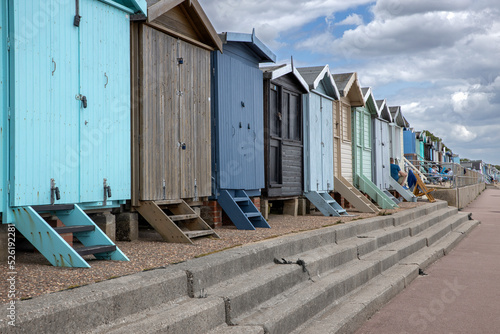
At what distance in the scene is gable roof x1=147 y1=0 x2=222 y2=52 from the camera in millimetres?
7605

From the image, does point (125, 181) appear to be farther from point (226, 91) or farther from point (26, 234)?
point (226, 91)

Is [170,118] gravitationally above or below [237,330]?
above

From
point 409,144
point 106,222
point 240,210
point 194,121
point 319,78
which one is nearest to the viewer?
point 106,222

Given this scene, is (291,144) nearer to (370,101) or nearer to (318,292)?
(318,292)

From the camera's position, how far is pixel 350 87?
16.0 metres

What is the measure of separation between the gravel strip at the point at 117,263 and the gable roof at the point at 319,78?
5.61m

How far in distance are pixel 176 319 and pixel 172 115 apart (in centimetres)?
442

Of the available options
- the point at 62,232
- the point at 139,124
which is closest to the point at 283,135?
the point at 139,124

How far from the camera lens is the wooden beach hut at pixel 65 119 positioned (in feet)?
18.0

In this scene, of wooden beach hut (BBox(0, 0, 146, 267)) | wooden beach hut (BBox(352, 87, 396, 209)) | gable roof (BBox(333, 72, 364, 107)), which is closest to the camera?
wooden beach hut (BBox(0, 0, 146, 267))

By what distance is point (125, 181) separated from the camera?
7.25 m

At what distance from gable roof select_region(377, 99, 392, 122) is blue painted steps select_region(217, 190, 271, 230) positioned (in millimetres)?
10984

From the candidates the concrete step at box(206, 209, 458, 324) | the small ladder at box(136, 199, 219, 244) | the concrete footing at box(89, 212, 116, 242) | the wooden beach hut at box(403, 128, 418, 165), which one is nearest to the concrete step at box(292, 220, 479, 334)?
the concrete step at box(206, 209, 458, 324)

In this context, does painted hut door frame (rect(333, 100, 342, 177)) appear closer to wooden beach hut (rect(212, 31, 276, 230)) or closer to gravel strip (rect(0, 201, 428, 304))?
wooden beach hut (rect(212, 31, 276, 230))
